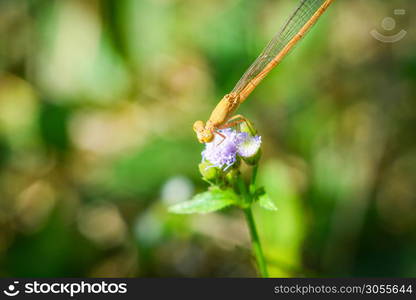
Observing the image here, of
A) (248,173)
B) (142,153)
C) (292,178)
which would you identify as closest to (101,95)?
(142,153)

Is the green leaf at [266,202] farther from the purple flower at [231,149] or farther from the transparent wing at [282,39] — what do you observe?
the transparent wing at [282,39]

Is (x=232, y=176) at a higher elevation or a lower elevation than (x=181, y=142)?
lower

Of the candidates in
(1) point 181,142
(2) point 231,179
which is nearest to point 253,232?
(2) point 231,179

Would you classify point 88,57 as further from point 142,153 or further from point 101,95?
point 142,153
